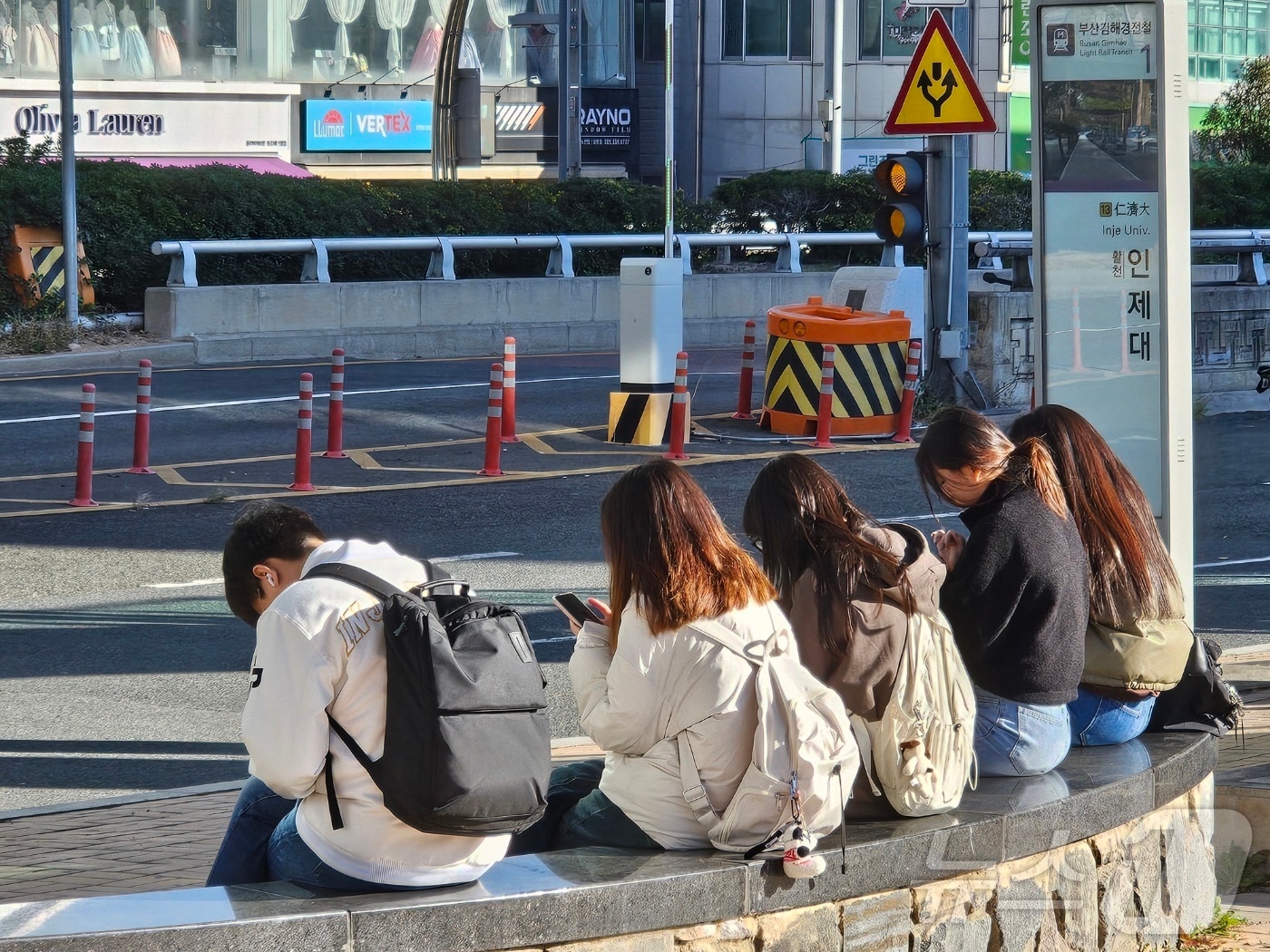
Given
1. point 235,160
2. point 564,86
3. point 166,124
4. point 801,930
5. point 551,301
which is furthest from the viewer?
point 235,160

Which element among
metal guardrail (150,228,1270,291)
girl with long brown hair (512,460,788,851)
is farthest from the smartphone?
metal guardrail (150,228,1270,291)

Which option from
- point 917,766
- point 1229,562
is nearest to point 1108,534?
point 917,766

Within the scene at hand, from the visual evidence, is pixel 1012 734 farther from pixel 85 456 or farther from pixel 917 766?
pixel 85 456

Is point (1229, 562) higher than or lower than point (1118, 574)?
lower

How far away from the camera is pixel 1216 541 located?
1181 centimetres

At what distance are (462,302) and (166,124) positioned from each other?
20.0m

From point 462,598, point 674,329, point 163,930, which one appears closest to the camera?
point 163,930

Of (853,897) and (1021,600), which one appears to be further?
(1021,600)

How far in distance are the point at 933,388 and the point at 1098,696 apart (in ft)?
40.2

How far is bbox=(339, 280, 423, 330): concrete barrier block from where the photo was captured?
21.2 meters

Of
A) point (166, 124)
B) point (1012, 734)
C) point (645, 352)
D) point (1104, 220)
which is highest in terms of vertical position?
point (166, 124)

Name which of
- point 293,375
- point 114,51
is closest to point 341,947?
point 293,375

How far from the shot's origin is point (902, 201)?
15453 millimetres

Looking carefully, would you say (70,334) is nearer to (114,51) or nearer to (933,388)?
(933,388)
